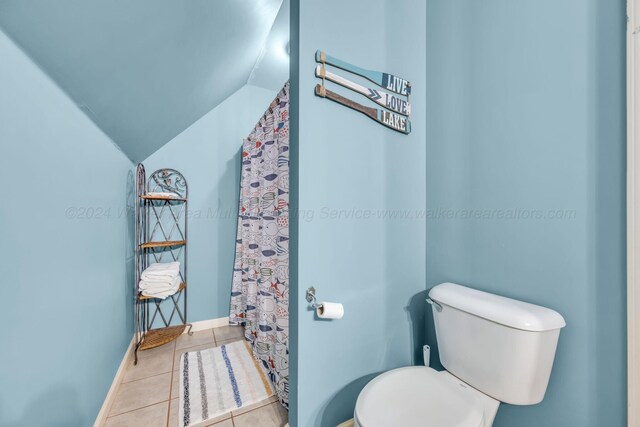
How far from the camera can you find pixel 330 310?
3.28 ft

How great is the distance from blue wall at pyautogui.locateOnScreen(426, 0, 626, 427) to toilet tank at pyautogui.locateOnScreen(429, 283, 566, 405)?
110 millimetres

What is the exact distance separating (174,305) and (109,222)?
3.99ft

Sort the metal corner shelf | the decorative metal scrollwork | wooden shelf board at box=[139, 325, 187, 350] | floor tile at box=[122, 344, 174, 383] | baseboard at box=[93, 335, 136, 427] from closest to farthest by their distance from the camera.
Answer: baseboard at box=[93, 335, 136, 427]
floor tile at box=[122, 344, 174, 383]
wooden shelf board at box=[139, 325, 187, 350]
the metal corner shelf
the decorative metal scrollwork

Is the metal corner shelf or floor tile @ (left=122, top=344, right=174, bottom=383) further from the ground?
the metal corner shelf

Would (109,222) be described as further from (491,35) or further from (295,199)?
(491,35)

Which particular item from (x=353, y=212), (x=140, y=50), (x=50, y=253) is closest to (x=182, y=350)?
(x=50, y=253)

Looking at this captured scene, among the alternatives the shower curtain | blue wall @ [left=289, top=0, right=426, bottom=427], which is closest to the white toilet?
blue wall @ [left=289, top=0, right=426, bottom=427]

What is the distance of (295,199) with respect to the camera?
1.05 metres

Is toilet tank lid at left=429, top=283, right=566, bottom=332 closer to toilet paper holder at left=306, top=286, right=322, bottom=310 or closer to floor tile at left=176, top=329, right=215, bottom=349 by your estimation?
toilet paper holder at left=306, top=286, right=322, bottom=310

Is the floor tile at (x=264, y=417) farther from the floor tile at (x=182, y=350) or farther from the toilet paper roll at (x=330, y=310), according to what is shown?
the toilet paper roll at (x=330, y=310)

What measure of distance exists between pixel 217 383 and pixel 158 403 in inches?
13.4

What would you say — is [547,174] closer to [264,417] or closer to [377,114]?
[377,114]

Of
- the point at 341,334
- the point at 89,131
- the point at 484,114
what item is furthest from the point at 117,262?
the point at 484,114

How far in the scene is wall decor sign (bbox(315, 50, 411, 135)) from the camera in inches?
41.9
